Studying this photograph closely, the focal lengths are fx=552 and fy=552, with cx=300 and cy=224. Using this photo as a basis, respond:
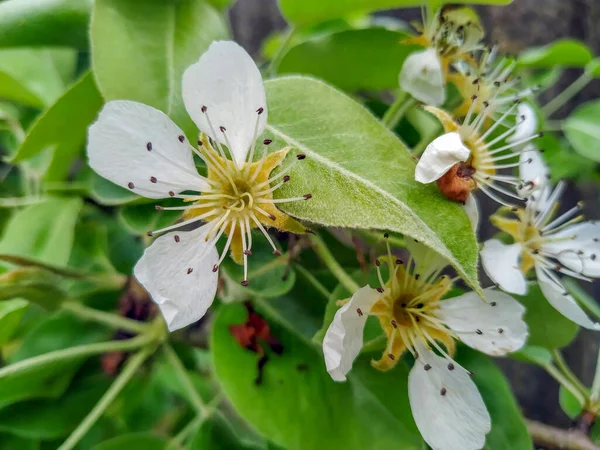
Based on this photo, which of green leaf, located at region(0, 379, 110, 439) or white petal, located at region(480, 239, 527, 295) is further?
green leaf, located at region(0, 379, 110, 439)

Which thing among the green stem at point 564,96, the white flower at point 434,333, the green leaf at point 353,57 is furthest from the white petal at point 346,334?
the green stem at point 564,96

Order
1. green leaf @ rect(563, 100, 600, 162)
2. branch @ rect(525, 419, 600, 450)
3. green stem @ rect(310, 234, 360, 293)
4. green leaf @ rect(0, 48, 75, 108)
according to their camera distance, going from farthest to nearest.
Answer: green leaf @ rect(563, 100, 600, 162), green leaf @ rect(0, 48, 75, 108), branch @ rect(525, 419, 600, 450), green stem @ rect(310, 234, 360, 293)

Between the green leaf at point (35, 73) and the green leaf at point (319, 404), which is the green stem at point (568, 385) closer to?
the green leaf at point (319, 404)

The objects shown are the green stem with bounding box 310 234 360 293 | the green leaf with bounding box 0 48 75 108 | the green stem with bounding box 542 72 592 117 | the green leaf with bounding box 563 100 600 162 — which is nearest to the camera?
the green stem with bounding box 310 234 360 293

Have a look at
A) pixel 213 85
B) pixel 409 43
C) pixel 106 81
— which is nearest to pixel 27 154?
pixel 106 81

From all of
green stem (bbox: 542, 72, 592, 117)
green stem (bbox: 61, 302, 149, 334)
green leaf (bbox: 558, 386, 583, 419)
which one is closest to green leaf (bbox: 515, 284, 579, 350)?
green leaf (bbox: 558, 386, 583, 419)

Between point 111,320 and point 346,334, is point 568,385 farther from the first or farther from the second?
point 111,320

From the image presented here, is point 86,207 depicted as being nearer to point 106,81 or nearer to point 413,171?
point 106,81

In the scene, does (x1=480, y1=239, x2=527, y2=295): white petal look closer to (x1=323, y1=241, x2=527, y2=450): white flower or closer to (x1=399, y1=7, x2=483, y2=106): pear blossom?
(x1=323, y1=241, x2=527, y2=450): white flower
